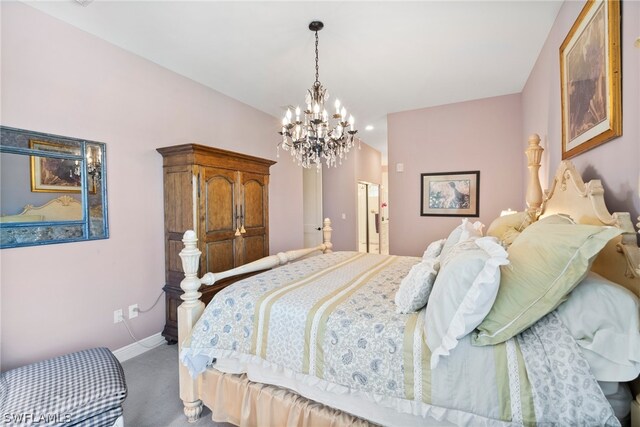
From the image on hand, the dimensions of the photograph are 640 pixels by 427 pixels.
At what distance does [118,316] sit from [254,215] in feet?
5.10

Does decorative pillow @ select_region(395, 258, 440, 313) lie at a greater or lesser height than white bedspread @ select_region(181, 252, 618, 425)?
greater

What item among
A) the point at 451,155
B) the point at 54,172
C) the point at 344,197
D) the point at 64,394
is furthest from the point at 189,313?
the point at 344,197

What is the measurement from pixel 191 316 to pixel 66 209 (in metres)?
1.40

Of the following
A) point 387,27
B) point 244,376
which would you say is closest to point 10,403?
point 244,376

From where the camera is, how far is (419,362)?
114cm

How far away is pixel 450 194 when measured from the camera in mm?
3998

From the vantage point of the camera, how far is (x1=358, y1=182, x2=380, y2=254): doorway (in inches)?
240

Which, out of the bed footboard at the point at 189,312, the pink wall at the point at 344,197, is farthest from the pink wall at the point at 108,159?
the pink wall at the point at 344,197

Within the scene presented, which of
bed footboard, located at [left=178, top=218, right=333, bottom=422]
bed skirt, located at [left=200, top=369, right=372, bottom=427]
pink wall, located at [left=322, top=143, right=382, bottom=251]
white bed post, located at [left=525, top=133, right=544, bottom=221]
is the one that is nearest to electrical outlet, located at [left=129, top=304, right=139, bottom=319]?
bed footboard, located at [left=178, top=218, right=333, bottom=422]

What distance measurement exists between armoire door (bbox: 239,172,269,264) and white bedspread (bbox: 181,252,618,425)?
1.43 m

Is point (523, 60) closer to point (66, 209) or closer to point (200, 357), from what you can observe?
point (200, 357)

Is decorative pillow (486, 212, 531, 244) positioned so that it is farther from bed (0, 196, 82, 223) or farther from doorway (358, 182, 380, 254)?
doorway (358, 182, 380, 254)

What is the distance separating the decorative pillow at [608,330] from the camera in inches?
38.0

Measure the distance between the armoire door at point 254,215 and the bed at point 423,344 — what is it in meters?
1.44
